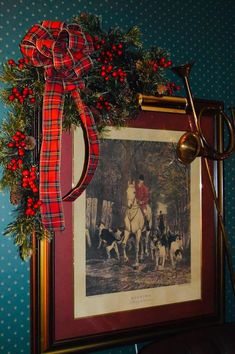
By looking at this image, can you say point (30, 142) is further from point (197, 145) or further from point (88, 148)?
point (197, 145)

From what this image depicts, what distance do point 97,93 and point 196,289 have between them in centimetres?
87

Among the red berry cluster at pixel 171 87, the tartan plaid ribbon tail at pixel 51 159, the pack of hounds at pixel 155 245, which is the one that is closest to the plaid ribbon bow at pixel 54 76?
the tartan plaid ribbon tail at pixel 51 159

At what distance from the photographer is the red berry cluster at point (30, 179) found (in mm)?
1353

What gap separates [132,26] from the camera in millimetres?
1670

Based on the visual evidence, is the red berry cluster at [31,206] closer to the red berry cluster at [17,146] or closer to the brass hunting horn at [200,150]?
the red berry cluster at [17,146]

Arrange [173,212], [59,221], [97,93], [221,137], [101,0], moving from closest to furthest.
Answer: [59,221] → [97,93] → [101,0] → [173,212] → [221,137]

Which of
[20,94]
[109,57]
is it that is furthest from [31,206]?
[109,57]

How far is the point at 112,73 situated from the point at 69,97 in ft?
0.55

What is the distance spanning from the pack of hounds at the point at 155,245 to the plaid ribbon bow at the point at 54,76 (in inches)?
9.8

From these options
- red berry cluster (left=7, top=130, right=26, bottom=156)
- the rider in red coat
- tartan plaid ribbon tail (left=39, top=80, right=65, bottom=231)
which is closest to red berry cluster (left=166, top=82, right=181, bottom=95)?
the rider in red coat

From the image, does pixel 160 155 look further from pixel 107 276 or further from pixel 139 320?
pixel 139 320

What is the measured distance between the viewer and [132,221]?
1.62 meters

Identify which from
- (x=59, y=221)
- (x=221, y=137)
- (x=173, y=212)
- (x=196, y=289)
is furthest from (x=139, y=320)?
(x=221, y=137)

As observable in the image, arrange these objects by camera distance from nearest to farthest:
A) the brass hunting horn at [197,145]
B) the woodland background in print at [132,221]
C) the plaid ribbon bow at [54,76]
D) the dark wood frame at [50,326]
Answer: the plaid ribbon bow at [54,76] < the dark wood frame at [50,326] < the woodland background in print at [132,221] < the brass hunting horn at [197,145]
